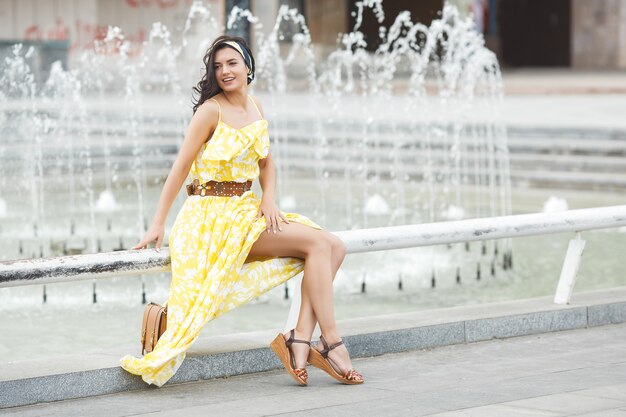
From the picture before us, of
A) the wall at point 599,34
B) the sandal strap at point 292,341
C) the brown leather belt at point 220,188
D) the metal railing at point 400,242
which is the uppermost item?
the wall at point 599,34

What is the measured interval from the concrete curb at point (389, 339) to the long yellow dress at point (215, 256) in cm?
18

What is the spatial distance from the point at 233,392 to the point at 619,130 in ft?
36.0

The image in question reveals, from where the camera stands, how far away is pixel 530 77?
29.0 metres

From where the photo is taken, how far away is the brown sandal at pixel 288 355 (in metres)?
5.50

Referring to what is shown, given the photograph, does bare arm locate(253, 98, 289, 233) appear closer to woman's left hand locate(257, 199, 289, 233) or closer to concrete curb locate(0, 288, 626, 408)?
woman's left hand locate(257, 199, 289, 233)

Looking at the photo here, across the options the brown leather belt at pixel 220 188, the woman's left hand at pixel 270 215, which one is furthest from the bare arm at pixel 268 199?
the brown leather belt at pixel 220 188

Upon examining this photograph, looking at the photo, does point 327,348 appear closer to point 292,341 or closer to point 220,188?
point 292,341

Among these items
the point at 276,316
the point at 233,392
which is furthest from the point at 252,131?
the point at 276,316

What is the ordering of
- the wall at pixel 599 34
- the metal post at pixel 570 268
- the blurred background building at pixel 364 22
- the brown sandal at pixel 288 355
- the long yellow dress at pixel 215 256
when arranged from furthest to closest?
1. the wall at pixel 599 34
2. the blurred background building at pixel 364 22
3. the metal post at pixel 570 268
4. the brown sandal at pixel 288 355
5. the long yellow dress at pixel 215 256

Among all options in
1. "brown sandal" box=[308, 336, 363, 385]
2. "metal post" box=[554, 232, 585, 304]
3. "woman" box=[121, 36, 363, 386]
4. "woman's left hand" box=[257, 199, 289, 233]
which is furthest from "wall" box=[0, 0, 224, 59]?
"brown sandal" box=[308, 336, 363, 385]

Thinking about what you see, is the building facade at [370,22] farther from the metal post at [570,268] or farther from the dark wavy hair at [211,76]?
the dark wavy hair at [211,76]

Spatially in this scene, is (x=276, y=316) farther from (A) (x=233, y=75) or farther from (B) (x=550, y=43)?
(B) (x=550, y=43)

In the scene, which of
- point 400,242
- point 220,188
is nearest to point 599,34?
point 400,242

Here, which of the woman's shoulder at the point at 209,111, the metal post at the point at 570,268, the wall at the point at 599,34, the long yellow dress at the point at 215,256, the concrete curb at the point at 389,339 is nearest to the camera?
the concrete curb at the point at 389,339
